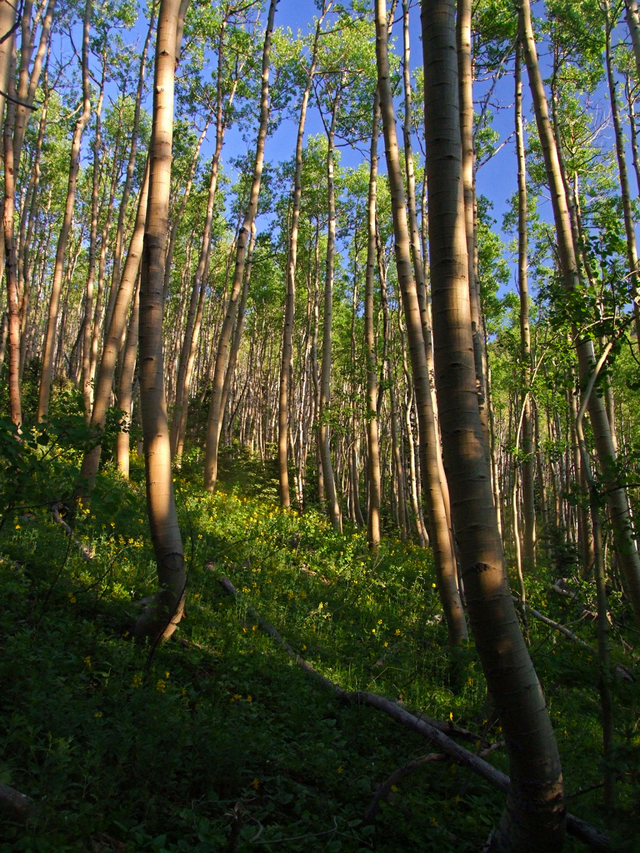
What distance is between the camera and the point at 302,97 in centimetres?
1489

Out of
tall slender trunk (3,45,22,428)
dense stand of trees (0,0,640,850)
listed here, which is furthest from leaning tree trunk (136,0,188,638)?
tall slender trunk (3,45,22,428)

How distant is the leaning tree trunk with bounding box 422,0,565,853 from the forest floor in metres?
0.39

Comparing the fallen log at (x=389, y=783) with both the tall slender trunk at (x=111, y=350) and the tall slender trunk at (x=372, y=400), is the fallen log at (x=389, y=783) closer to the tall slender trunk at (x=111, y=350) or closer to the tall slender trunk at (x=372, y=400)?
the tall slender trunk at (x=111, y=350)

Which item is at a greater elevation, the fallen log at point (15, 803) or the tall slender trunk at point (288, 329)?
the tall slender trunk at point (288, 329)

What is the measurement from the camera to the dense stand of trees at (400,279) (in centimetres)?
251

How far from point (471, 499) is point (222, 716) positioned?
7.77 ft

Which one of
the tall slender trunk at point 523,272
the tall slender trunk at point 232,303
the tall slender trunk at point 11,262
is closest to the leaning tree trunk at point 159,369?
the tall slender trunk at point 11,262

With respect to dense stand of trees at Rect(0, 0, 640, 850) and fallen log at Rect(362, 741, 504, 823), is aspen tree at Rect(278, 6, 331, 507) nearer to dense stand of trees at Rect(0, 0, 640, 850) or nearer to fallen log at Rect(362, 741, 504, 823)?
dense stand of trees at Rect(0, 0, 640, 850)

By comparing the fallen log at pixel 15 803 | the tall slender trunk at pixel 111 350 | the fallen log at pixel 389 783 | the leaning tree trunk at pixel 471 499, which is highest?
the tall slender trunk at pixel 111 350

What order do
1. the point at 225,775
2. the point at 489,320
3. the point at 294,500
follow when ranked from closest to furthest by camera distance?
the point at 225,775, the point at 294,500, the point at 489,320

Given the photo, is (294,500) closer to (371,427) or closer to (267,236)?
(371,427)

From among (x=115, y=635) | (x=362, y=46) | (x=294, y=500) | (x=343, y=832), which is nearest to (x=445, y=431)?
(x=343, y=832)

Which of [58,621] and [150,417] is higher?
[150,417]

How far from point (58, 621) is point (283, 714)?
183 centimetres
